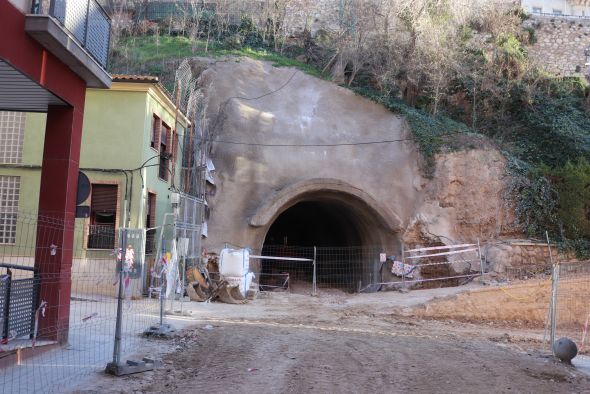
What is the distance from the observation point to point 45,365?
707 cm

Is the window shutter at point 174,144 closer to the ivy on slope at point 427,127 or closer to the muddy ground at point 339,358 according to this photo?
the muddy ground at point 339,358

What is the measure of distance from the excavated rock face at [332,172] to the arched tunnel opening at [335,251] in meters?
0.20

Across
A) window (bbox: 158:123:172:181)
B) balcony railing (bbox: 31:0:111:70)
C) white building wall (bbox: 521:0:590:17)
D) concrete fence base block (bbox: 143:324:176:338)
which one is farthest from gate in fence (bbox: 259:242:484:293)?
white building wall (bbox: 521:0:590:17)

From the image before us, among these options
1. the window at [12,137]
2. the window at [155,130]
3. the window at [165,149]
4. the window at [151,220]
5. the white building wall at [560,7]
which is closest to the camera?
the window at [12,137]

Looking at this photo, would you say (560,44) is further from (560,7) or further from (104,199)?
(104,199)

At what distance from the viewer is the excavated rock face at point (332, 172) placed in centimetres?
2103

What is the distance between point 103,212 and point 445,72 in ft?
54.8

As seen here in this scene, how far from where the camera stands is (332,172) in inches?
866

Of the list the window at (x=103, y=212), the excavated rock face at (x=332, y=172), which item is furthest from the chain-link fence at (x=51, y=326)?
the excavated rock face at (x=332, y=172)

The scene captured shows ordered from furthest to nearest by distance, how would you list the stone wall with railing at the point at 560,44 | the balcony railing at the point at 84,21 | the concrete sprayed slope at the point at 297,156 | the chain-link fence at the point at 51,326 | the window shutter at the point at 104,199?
the stone wall with railing at the point at 560,44 → the concrete sprayed slope at the point at 297,156 → the window shutter at the point at 104,199 → the balcony railing at the point at 84,21 → the chain-link fence at the point at 51,326

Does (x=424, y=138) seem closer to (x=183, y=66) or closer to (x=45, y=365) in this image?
(x=183, y=66)

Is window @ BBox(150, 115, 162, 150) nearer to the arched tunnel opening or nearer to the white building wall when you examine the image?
the arched tunnel opening

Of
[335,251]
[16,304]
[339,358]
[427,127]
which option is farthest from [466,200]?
[16,304]

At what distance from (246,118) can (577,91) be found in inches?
695
